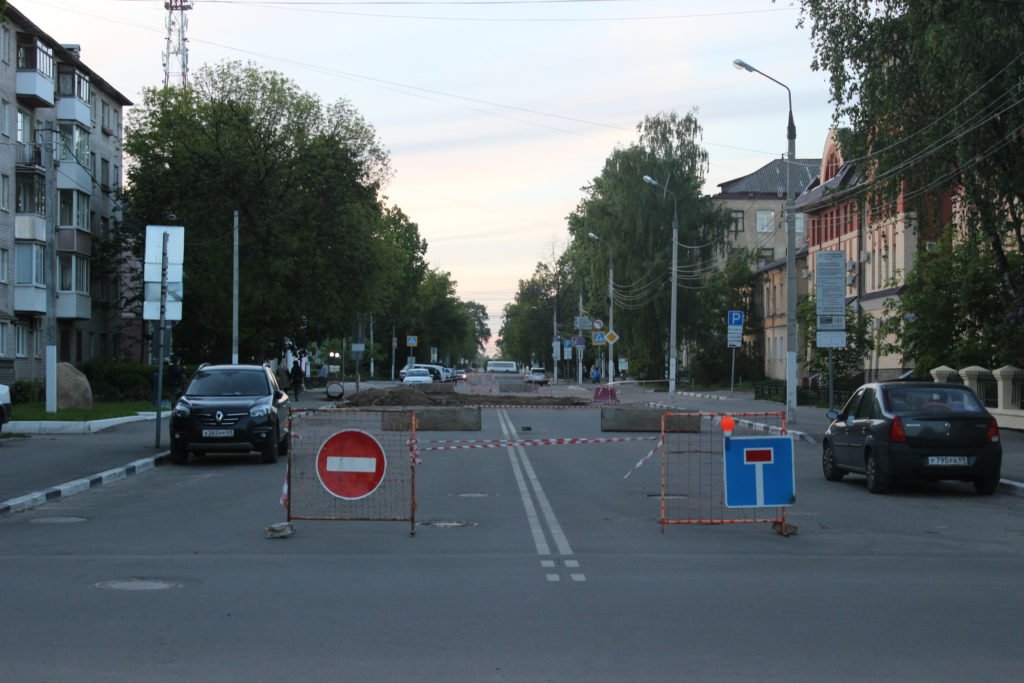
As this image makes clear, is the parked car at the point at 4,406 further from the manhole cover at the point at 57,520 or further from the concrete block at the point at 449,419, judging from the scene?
the manhole cover at the point at 57,520

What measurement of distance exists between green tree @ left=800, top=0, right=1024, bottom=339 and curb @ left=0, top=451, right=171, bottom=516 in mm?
20113

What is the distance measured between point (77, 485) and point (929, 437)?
37.7 feet

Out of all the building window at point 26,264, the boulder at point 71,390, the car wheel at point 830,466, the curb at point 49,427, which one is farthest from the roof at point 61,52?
the car wheel at point 830,466

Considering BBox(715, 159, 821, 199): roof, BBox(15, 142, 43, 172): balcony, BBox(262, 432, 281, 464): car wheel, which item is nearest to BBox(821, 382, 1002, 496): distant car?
BBox(262, 432, 281, 464): car wheel

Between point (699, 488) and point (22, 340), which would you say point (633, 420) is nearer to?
point (699, 488)

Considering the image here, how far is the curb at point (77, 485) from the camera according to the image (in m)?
15.3

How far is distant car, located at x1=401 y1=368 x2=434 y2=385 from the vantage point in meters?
67.6

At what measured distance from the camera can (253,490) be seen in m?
17.5

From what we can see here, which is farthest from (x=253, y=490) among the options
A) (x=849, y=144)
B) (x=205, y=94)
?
(x=205, y=94)

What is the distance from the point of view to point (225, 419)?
21625 mm

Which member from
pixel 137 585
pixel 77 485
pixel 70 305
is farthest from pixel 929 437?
pixel 70 305

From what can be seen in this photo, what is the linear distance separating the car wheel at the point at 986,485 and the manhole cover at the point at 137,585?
11.6 meters

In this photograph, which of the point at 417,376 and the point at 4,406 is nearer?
the point at 4,406

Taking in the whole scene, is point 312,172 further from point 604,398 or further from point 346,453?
point 346,453
